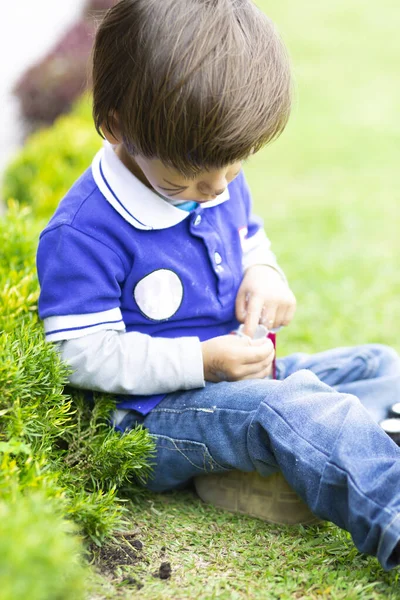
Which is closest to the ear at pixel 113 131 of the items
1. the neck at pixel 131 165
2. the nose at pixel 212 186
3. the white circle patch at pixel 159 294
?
the neck at pixel 131 165

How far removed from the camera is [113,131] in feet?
6.94

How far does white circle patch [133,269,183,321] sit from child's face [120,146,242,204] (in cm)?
24

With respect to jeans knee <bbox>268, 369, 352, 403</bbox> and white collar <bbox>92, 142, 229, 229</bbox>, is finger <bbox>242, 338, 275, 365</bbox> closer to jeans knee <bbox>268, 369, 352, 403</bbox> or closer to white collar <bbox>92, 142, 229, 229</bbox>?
jeans knee <bbox>268, 369, 352, 403</bbox>

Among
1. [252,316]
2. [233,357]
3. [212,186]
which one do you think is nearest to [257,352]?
[233,357]

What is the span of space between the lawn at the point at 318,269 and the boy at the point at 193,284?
0.14 meters

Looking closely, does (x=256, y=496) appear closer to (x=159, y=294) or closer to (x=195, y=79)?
(x=159, y=294)

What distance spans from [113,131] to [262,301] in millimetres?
714

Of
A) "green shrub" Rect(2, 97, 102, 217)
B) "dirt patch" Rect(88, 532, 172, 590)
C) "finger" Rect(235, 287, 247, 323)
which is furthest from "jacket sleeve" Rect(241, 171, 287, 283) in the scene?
"green shrub" Rect(2, 97, 102, 217)

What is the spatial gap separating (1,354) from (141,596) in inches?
25.9

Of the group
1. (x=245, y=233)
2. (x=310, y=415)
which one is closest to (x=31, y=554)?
(x=310, y=415)

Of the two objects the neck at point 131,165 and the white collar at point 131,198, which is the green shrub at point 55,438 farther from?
the neck at point 131,165

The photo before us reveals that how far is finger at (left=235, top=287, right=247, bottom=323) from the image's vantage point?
8.02 feet

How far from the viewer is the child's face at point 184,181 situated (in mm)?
2002

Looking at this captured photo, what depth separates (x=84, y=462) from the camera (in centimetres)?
208
